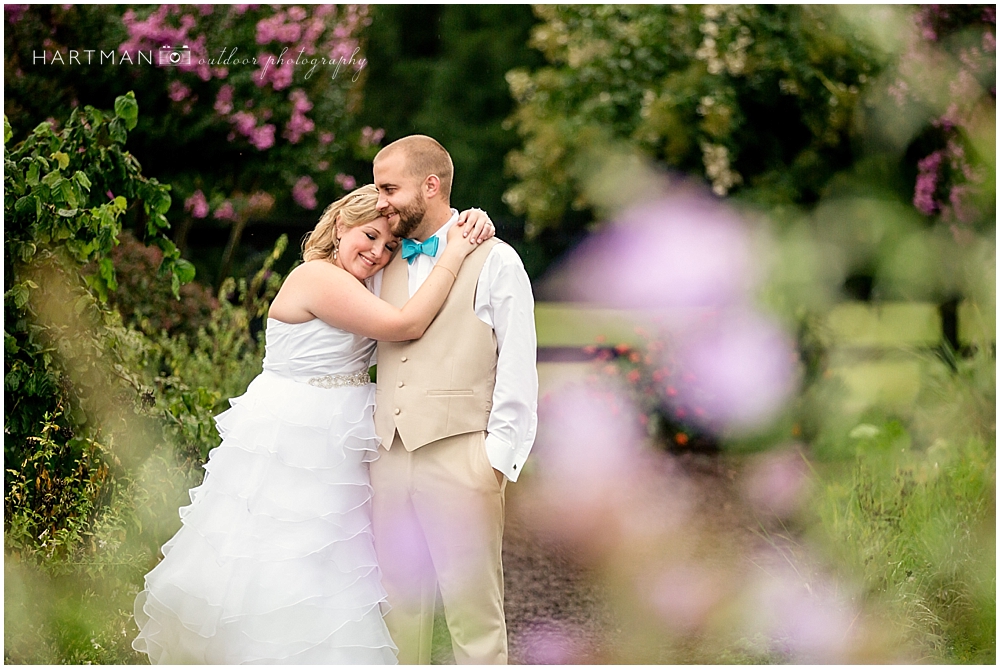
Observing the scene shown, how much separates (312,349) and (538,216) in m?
4.32

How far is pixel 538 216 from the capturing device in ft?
22.2

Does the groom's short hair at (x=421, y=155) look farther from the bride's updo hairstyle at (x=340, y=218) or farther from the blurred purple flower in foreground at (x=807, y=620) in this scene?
the blurred purple flower in foreground at (x=807, y=620)

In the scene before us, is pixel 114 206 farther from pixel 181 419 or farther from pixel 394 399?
pixel 394 399

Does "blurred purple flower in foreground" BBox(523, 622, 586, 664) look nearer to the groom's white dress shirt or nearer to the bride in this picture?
the bride

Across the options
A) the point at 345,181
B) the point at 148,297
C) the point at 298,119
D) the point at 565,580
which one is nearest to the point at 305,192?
the point at 345,181

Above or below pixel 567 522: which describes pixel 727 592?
above

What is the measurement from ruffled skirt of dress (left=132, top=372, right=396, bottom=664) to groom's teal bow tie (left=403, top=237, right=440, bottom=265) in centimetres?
40

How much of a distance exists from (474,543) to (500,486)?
0.16 metres

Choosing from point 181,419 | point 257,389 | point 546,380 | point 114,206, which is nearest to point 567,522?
point 546,380

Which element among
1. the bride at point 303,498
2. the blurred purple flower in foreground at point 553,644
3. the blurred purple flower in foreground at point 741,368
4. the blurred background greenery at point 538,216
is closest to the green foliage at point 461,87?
the blurred background greenery at point 538,216

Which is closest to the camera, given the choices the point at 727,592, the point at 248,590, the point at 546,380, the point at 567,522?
the point at 248,590

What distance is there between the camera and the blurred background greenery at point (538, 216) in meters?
3.12

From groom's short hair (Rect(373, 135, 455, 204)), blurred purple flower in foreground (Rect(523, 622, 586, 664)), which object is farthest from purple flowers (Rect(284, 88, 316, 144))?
blurred purple flower in foreground (Rect(523, 622, 586, 664))

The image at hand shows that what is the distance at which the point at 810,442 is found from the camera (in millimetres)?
4895
